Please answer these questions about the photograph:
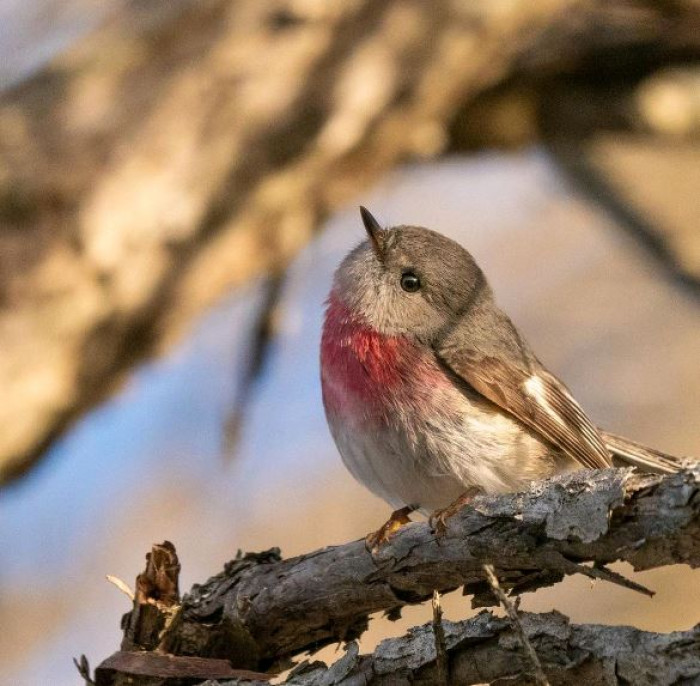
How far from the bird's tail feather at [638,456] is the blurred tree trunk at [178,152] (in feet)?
7.51

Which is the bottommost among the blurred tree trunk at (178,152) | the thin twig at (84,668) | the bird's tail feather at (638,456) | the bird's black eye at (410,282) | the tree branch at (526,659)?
the tree branch at (526,659)

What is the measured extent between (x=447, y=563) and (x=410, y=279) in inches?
70.6

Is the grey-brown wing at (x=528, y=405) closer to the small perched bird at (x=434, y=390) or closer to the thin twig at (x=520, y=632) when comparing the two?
the small perched bird at (x=434, y=390)

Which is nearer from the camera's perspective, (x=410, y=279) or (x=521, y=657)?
(x=521, y=657)

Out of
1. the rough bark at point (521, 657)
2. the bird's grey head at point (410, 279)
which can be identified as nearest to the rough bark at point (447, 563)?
the rough bark at point (521, 657)

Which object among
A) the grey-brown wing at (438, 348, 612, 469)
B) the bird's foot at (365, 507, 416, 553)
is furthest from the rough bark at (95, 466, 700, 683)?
the grey-brown wing at (438, 348, 612, 469)

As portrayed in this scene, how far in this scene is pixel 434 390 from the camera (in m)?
4.17

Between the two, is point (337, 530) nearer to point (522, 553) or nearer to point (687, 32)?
point (687, 32)

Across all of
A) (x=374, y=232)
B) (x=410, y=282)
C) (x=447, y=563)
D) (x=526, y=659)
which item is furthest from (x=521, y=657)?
(x=374, y=232)

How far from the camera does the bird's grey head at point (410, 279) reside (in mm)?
4594

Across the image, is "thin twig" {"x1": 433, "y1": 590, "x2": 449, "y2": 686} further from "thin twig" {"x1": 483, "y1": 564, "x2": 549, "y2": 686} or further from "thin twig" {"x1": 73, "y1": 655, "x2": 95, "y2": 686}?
"thin twig" {"x1": 73, "y1": 655, "x2": 95, "y2": 686}

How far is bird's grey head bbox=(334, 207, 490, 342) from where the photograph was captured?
459cm

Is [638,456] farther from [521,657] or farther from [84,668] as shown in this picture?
[84,668]

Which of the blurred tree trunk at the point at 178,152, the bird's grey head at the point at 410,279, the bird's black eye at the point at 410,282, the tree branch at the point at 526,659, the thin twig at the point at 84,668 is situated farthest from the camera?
the blurred tree trunk at the point at 178,152
